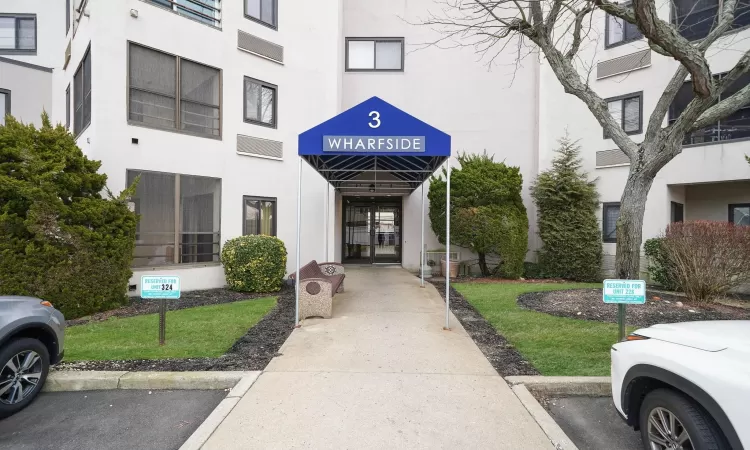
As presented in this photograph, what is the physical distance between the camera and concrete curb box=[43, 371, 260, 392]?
4195 mm

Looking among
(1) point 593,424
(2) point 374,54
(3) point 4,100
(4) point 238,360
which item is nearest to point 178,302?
(4) point 238,360

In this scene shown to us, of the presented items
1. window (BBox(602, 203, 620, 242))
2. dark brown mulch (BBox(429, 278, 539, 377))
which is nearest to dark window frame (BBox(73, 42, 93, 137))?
dark brown mulch (BBox(429, 278, 539, 377))

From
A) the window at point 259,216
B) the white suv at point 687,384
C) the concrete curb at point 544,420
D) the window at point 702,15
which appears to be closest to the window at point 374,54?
the window at point 259,216

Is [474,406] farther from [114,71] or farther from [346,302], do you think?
[114,71]

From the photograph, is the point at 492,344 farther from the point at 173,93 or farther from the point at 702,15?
the point at 702,15

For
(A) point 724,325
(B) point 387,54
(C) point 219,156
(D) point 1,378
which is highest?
(B) point 387,54

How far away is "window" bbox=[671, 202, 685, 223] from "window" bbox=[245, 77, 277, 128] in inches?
467

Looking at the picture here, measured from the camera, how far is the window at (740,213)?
11.5m

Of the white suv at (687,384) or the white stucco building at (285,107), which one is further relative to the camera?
the white stucco building at (285,107)

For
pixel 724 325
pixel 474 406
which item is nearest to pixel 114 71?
pixel 474 406

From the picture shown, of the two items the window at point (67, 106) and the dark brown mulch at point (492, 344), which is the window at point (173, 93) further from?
the dark brown mulch at point (492, 344)

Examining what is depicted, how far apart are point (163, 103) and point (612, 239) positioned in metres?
13.0

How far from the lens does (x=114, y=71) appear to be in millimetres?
8828

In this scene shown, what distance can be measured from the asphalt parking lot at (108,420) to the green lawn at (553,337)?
3699 mm
